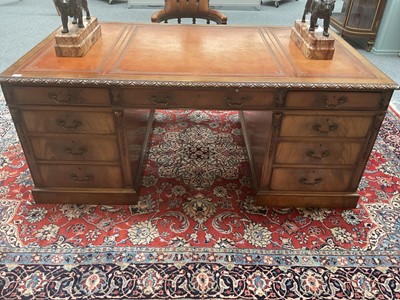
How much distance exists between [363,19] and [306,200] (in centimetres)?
324

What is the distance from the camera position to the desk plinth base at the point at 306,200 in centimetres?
187

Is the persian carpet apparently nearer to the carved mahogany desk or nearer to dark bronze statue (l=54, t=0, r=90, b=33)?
the carved mahogany desk

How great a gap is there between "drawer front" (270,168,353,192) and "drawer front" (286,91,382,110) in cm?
39

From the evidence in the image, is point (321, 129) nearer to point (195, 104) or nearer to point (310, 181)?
point (310, 181)

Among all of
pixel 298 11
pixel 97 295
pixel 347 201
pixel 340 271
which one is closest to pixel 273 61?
pixel 347 201

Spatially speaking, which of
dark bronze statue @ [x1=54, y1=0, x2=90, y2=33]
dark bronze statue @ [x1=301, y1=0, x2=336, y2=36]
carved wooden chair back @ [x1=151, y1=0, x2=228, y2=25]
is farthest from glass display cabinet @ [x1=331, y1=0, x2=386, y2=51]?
dark bronze statue @ [x1=54, y1=0, x2=90, y2=33]

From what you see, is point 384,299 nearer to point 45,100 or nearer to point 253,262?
point 253,262

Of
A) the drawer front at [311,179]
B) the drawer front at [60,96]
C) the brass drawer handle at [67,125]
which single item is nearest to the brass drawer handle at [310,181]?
the drawer front at [311,179]

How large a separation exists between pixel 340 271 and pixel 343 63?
1043 millimetres

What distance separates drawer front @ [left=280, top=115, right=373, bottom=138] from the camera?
160 centimetres

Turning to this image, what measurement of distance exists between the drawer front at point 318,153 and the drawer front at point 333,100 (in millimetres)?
215

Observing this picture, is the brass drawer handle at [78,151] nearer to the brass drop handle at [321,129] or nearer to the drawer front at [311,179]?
the drawer front at [311,179]

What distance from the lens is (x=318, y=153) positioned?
5.64 ft

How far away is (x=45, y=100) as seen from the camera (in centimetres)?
154
